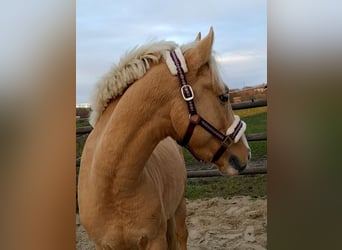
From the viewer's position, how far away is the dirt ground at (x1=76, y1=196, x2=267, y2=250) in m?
1.17

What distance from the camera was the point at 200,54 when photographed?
85 centimetres

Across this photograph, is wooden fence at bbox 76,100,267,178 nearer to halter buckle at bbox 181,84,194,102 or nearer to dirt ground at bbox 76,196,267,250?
dirt ground at bbox 76,196,267,250

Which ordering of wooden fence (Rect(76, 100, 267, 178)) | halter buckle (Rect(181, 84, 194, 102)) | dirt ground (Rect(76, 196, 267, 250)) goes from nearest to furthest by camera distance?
1. halter buckle (Rect(181, 84, 194, 102))
2. wooden fence (Rect(76, 100, 267, 178))
3. dirt ground (Rect(76, 196, 267, 250))

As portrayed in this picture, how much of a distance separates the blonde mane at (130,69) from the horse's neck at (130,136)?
1.2 inches

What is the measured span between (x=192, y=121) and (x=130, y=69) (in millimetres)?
153

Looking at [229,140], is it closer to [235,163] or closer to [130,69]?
[235,163]

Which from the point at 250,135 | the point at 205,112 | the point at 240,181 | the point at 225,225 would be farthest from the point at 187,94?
the point at 225,225

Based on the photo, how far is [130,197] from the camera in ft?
2.98

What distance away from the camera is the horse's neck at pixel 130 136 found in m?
0.86

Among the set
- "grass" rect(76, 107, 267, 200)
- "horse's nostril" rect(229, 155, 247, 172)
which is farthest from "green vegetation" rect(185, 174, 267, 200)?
"horse's nostril" rect(229, 155, 247, 172)

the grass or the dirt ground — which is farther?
the dirt ground
